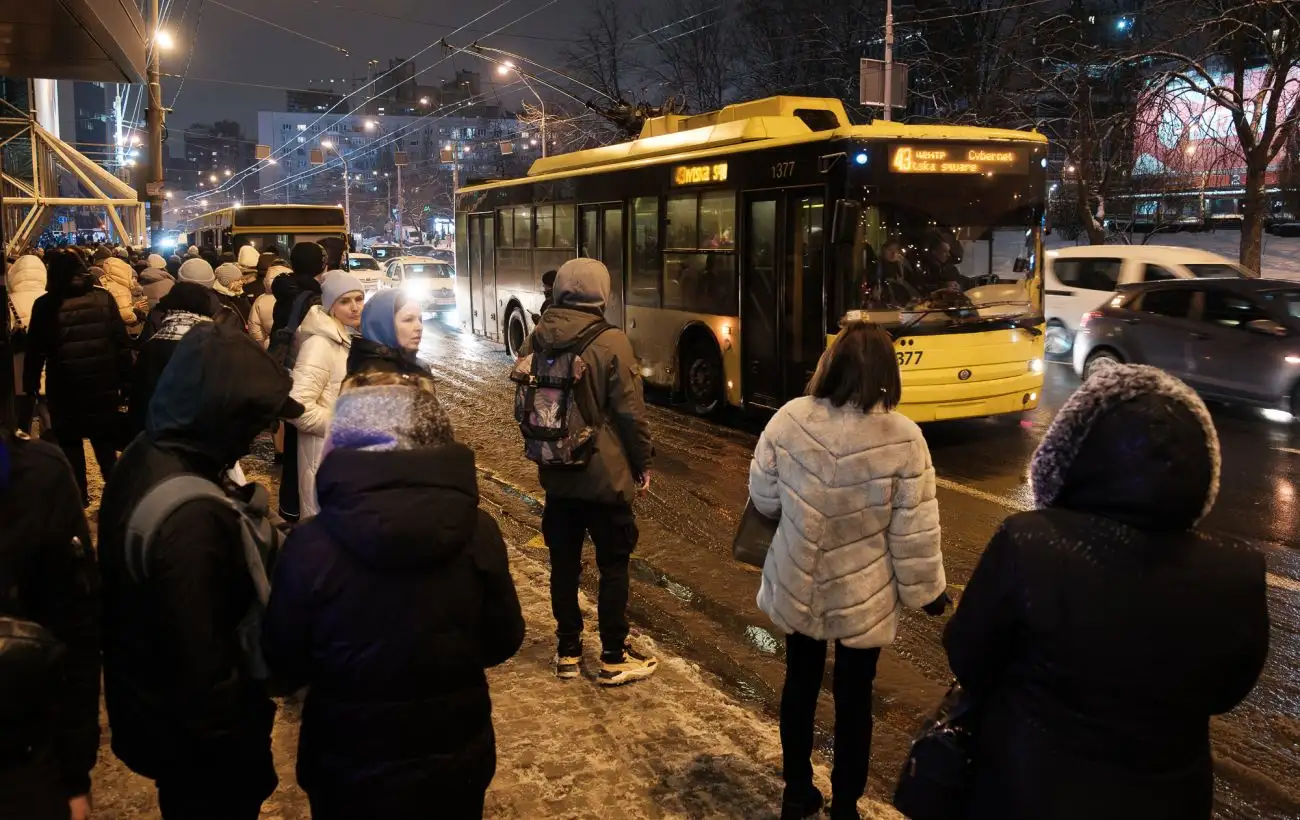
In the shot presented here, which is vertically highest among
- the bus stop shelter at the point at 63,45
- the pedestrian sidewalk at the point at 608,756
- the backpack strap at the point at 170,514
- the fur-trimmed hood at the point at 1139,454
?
the bus stop shelter at the point at 63,45

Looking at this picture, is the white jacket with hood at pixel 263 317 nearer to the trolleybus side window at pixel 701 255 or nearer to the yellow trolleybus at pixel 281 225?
the trolleybus side window at pixel 701 255

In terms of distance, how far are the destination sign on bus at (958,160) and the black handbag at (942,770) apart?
851cm

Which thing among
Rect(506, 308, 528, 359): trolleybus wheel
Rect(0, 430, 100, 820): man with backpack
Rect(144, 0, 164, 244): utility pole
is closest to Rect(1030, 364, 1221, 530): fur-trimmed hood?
Rect(0, 430, 100, 820): man with backpack

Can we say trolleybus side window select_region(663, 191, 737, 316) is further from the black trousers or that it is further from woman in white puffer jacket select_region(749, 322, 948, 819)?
woman in white puffer jacket select_region(749, 322, 948, 819)

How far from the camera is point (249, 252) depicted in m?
12.6

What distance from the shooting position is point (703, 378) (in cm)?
1252

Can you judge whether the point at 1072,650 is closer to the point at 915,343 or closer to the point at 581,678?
the point at 581,678

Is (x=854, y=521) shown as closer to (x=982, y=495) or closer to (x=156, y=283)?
(x=982, y=495)

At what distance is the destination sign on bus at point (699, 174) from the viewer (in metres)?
11.9

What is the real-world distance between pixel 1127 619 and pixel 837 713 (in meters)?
1.74

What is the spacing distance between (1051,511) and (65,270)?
702 centimetres

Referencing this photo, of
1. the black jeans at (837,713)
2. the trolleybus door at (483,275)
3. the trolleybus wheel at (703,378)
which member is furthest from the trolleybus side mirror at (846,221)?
the trolleybus door at (483,275)

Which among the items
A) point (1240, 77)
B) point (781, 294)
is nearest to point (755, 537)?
point (781, 294)

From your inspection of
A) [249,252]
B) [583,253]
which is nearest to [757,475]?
[249,252]
